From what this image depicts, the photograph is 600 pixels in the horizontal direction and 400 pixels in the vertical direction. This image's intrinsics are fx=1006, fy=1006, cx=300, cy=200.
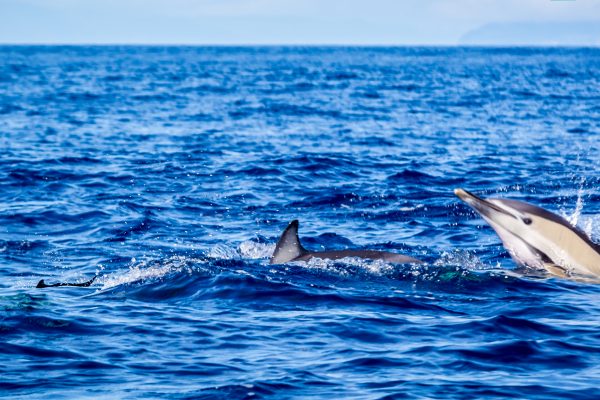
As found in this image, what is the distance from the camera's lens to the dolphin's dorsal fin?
15.1 m

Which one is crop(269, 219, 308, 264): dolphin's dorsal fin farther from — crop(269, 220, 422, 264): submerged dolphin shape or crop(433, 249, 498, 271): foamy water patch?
crop(433, 249, 498, 271): foamy water patch

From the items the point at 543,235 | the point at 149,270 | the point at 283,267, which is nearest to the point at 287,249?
the point at 283,267

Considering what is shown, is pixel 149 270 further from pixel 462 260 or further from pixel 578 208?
pixel 578 208

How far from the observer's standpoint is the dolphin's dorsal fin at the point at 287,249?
15070 millimetres

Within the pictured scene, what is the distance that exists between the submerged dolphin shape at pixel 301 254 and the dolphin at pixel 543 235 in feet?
5.56

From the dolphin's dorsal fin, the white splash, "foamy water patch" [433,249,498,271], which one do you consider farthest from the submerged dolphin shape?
the white splash

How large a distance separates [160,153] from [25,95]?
1260 inches

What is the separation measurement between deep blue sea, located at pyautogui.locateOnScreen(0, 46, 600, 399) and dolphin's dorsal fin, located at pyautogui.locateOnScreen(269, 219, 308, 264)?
22 centimetres

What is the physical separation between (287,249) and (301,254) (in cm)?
23

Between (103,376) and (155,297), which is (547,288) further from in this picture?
(103,376)

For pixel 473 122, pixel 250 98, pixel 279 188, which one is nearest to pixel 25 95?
pixel 250 98

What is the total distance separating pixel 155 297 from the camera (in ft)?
45.1

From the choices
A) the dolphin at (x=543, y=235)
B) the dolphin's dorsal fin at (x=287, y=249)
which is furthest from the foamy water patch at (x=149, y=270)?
the dolphin at (x=543, y=235)

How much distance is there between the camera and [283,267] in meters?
15.1
